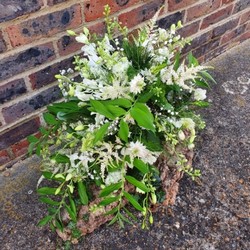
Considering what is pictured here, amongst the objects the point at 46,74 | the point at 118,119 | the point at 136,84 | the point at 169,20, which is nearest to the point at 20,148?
the point at 46,74

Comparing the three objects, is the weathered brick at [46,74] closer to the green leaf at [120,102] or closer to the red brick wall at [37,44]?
the red brick wall at [37,44]

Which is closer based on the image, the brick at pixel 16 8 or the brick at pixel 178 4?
the brick at pixel 16 8

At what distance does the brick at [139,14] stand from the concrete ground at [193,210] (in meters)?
0.61

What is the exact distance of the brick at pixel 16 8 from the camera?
111 centimetres

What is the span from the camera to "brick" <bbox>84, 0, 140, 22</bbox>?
131 cm

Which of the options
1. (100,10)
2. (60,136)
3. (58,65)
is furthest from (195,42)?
(60,136)

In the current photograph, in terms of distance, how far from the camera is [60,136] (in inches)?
50.9

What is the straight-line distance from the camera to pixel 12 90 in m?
1.32

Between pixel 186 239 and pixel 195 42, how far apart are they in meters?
1.09

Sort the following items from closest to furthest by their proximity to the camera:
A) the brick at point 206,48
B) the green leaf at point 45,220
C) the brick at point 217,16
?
the green leaf at point 45,220, the brick at point 217,16, the brick at point 206,48

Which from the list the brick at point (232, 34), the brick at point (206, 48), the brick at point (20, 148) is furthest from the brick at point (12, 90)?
the brick at point (232, 34)

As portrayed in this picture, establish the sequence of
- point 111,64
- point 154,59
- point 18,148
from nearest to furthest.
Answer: point 111,64 < point 154,59 < point 18,148

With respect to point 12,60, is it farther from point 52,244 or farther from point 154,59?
point 52,244

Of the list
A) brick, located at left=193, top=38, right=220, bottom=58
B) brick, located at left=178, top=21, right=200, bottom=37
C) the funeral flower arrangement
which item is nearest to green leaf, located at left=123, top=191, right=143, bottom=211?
the funeral flower arrangement
